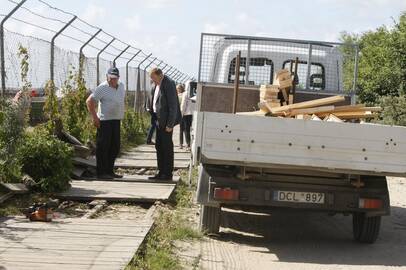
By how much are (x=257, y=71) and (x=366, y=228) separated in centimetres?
382

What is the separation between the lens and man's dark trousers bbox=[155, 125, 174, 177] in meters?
11.1

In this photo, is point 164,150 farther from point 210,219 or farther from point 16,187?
point 210,219

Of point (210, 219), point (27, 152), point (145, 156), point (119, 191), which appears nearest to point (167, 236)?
point (210, 219)

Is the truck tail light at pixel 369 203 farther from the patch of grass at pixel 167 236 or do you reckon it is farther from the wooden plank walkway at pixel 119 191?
the wooden plank walkway at pixel 119 191

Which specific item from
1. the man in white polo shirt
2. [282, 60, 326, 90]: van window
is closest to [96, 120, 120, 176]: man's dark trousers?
the man in white polo shirt

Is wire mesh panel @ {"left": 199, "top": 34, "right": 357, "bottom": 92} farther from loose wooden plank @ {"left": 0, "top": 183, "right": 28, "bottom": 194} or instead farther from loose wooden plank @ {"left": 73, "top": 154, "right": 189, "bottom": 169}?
loose wooden plank @ {"left": 0, "top": 183, "right": 28, "bottom": 194}

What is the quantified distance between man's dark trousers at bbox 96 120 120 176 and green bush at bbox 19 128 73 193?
1.42m

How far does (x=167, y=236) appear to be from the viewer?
7.63 metres

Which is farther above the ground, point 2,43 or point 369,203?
point 2,43

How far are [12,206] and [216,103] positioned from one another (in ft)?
→ 10.4

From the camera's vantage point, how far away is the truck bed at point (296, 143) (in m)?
7.21

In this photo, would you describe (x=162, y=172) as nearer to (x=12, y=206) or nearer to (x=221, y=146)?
(x=12, y=206)

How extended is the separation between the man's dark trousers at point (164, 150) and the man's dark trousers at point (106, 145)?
0.68 meters

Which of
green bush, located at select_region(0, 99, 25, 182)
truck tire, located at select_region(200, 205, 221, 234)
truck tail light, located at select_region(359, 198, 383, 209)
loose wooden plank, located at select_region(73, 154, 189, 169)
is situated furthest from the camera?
loose wooden plank, located at select_region(73, 154, 189, 169)
